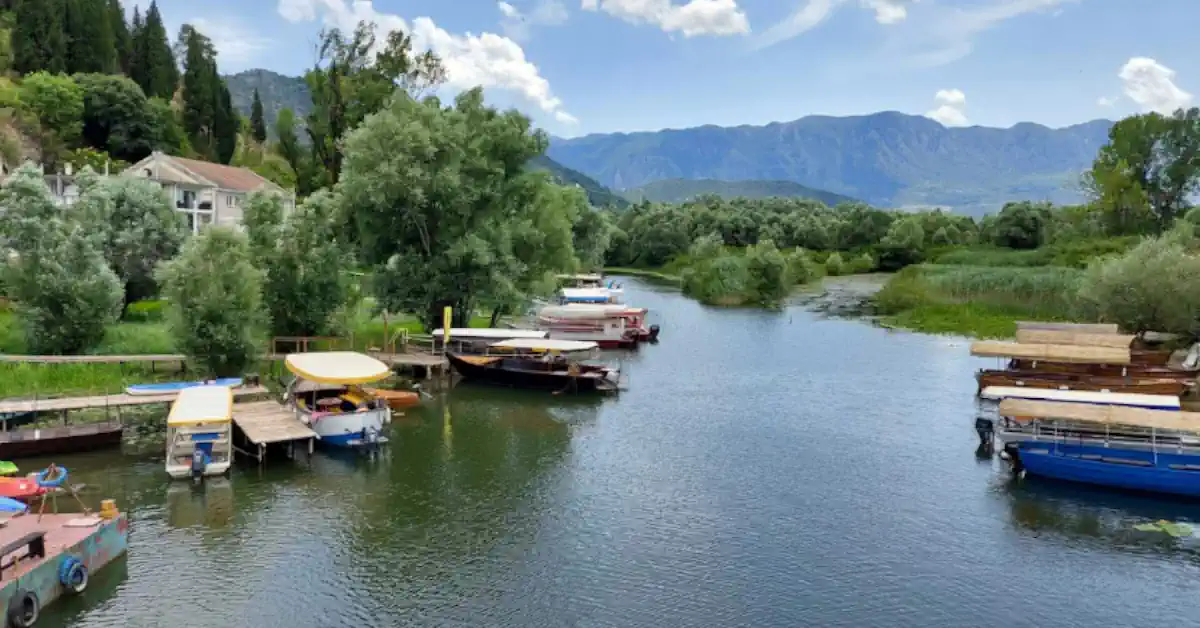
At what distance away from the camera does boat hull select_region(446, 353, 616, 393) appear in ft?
160

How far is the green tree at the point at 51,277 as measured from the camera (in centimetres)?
4128

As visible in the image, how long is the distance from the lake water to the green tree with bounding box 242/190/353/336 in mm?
12040

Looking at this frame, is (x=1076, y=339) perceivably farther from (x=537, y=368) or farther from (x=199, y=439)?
(x=199, y=439)

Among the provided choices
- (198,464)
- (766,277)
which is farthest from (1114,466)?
(766,277)

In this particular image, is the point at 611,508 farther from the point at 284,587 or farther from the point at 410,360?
the point at 410,360

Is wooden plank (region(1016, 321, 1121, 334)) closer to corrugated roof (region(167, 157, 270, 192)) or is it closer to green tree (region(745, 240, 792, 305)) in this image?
green tree (region(745, 240, 792, 305))

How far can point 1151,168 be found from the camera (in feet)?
368

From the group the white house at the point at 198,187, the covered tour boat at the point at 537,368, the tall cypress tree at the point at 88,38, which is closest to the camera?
the covered tour boat at the point at 537,368

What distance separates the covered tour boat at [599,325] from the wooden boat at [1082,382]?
1147 inches

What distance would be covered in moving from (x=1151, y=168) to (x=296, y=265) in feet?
364

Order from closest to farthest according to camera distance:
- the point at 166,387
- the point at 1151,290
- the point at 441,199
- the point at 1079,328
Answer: the point at 166,387
the point at 1079,328
the point at 441,199
the point at 1151,290

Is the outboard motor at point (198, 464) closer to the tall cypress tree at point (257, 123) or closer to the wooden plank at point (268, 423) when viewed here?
the wooden plank at point (268, 423)

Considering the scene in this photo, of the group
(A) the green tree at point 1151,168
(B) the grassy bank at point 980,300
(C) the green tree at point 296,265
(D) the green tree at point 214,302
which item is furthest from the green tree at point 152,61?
(A) the green tree at point 1151,168

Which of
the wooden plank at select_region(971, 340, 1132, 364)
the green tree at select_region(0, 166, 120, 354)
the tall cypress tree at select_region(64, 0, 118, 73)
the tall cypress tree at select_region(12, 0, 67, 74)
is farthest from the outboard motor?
the tall cypress tree at select_region(64, 0, 118, 73)
